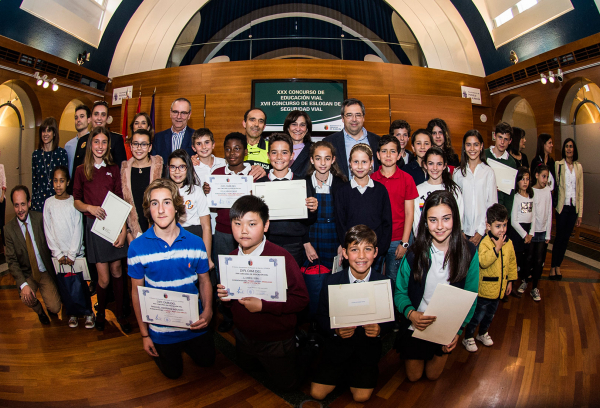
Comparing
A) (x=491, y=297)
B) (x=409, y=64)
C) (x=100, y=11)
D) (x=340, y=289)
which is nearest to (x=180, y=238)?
(x=340, y=289)

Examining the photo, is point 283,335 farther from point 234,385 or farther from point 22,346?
point 22,346

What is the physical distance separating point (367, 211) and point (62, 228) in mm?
2557

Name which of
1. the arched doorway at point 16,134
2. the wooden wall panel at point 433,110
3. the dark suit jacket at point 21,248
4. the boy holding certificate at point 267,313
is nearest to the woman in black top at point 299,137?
the boy holding certificate at point 267,313

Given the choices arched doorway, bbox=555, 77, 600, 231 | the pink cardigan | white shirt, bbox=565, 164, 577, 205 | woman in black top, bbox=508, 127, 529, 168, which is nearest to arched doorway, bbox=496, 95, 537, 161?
arched doorway, bbox=555, 77, 600, 231

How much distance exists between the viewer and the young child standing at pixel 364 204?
2334 millimetres

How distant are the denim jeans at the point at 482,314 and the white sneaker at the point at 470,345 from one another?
1.3 inches

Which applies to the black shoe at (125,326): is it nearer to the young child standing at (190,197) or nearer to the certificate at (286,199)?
the young child standing at (190,197)

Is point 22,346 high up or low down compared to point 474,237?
down

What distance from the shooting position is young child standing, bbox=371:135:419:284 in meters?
2.54

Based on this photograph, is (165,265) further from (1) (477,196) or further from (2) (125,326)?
(1) (477,196)

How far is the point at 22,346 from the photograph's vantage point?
2.49 metres

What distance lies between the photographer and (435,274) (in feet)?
6.54

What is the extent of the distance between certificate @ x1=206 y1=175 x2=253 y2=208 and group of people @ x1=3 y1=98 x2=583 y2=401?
0.51ft

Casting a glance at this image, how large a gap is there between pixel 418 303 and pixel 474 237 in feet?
3.48
